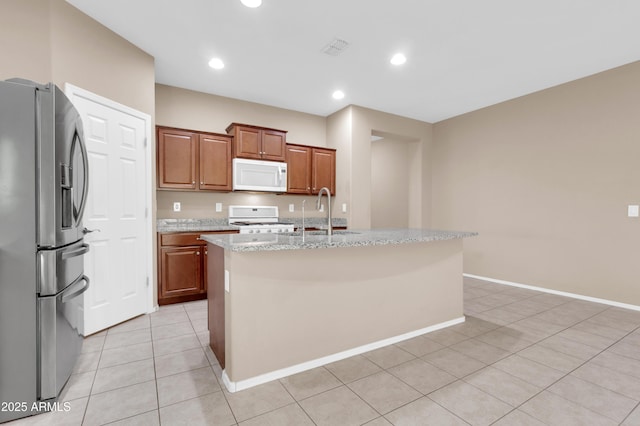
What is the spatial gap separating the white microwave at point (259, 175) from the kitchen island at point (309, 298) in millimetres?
2007

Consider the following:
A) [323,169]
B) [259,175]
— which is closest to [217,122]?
[259,175]

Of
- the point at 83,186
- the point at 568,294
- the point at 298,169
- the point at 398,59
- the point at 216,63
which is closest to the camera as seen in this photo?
the point at 83,186

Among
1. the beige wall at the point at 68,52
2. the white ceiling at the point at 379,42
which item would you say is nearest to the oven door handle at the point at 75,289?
the beige wall at the point at 68,52

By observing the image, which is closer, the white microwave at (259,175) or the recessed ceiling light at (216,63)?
the recessed ceiling light at (216,63)

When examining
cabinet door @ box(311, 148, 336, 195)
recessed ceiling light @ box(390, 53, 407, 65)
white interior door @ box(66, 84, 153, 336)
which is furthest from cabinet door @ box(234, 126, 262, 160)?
recessed ceiling light @ box(390, 53, 407, 65)

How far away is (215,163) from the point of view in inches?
163

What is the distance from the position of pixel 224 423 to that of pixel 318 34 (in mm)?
3230

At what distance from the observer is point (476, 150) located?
5.05m

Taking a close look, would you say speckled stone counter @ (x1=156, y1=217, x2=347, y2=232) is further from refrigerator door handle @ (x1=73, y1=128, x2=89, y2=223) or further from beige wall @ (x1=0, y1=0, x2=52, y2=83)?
beige wall @ (x1=0, y1=0, x2=52, y2=83)

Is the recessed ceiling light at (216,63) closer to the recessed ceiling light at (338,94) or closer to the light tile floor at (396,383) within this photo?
the recessed ceiling light at (338,94)

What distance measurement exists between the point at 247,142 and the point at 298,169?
0.94 m

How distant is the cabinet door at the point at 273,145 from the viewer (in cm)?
443

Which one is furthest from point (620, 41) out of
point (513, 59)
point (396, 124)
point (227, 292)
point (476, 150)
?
point (227, 292)

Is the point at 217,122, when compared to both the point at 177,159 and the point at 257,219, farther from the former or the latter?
the point at 257,219
